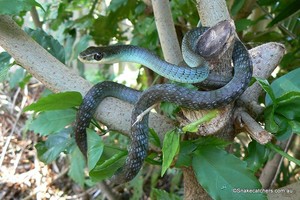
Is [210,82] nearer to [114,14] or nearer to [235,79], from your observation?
[235,79]

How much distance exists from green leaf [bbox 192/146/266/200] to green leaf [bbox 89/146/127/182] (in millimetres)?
162

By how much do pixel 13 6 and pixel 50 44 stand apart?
0.34 m

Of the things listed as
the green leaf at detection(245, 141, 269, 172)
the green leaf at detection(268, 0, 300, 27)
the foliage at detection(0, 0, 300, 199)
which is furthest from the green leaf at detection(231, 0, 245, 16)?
the green leaf at detection(245, 141, 269, 172)

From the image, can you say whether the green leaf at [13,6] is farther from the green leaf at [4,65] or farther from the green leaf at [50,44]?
the green leaf at [50,44]

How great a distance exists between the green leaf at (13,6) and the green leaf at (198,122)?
1.39 ft

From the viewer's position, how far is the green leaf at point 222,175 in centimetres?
78

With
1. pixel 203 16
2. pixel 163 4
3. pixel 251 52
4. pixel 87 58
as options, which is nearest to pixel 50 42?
pixel 87 58

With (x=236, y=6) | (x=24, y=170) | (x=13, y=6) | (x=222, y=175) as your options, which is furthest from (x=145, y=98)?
(x=24, y=170)

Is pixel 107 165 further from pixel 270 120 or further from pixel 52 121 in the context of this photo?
pixel 270 120

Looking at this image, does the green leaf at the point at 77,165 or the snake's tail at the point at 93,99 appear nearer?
the snake's tail at the point at 93,99

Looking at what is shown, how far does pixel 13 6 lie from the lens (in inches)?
32.0

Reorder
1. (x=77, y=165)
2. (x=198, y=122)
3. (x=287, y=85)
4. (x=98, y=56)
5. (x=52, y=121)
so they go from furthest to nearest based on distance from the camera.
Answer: (x=77, y=165) → (x=98, y=56) → (x=52, y=121) → (x=287, y=85) → (x=198, y=122)

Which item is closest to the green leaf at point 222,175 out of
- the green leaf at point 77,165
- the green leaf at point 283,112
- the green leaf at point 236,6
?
the green leaf at point 283,112

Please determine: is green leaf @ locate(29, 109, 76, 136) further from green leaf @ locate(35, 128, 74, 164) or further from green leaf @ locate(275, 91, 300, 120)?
green leaf @ locate(275, 91, 300, 120)
